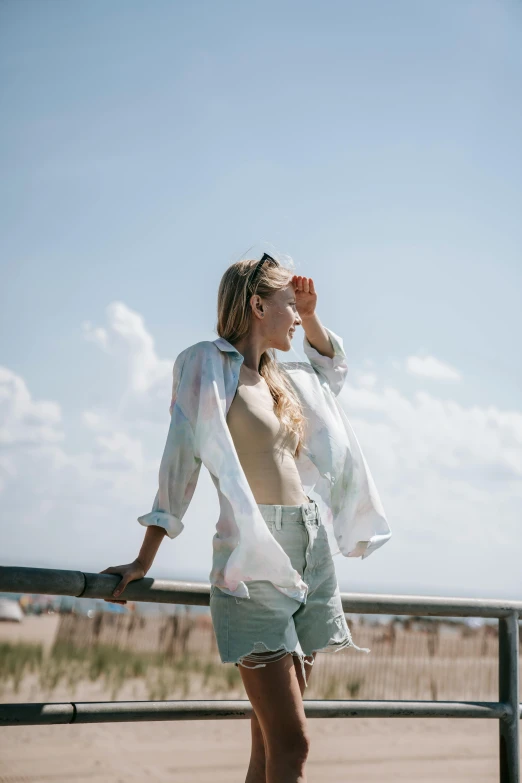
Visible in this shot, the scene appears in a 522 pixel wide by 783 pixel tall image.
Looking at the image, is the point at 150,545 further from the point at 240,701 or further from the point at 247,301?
the point at 247,301

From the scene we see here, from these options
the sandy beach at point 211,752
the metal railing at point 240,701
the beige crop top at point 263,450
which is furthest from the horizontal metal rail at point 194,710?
the sandy beach at point 211,752

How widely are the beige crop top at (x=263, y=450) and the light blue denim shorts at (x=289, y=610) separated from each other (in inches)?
2.3

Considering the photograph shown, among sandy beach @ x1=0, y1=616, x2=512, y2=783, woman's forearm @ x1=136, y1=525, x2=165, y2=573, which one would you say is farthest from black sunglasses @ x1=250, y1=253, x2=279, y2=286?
sandy beach @ x1=0, y1=616, x2=512, y2=783

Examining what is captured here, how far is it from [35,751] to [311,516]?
4936 millimetres

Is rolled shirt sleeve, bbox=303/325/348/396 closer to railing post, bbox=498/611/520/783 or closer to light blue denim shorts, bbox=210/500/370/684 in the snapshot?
light blue denim shorts, bbox=210/500/370/684

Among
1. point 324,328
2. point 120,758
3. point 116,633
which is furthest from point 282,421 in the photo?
point 116,633

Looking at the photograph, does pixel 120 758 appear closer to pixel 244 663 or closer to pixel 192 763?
pixel 192 763

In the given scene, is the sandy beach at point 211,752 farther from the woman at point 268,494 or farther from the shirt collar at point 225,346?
the shirt collar at point 225,346

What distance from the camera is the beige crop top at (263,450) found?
232 centimetres

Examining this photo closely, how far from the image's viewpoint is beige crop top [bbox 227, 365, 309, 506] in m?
2.32

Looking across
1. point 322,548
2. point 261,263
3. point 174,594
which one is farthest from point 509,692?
point 261,263

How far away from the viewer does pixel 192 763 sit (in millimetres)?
6363

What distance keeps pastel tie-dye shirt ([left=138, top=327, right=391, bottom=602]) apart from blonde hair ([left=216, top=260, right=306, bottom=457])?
0.36 feet

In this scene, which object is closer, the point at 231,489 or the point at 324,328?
the point at 231,489
